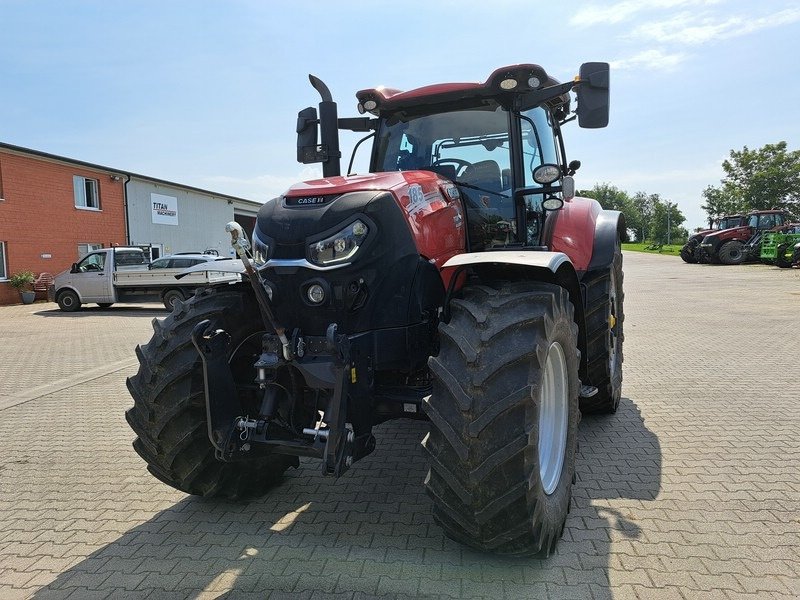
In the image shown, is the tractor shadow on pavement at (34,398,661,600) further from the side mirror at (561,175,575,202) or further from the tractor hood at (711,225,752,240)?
the tractor hood at (711,225,752,240)

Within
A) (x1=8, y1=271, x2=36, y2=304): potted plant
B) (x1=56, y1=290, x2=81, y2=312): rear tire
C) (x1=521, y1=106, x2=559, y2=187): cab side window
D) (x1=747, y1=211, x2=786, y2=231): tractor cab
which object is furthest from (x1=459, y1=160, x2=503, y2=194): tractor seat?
(x1=747, y1=211, x2=786, y2=231): tractor cab

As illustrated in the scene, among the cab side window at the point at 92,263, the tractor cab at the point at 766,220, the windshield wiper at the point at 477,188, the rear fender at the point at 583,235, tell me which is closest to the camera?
the windshield wiper at the point at 477,188

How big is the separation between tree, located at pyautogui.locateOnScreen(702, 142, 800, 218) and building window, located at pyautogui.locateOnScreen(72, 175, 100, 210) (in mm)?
45747

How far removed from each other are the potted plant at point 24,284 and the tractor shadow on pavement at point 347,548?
19905 millimetres

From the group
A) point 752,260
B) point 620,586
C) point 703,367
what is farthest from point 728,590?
point 752,260

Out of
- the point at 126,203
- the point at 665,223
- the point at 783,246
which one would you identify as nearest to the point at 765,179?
the point at 783,246

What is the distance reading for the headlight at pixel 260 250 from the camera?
3.24 metres

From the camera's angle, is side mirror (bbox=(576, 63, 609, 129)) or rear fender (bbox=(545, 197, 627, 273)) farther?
rear fender (bbox=(545, 197, 627, 273))

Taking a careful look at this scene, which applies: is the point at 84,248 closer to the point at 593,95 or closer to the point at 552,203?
the point at 552,203

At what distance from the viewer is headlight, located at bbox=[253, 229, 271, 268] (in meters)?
3.24

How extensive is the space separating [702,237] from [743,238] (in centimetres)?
299

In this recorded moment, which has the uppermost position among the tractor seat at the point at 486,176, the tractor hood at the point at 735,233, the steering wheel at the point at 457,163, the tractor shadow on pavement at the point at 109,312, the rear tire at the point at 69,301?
the tractor hood at the point at 735,233

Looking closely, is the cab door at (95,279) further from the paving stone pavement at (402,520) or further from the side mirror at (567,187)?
the side mirror at (567,187)

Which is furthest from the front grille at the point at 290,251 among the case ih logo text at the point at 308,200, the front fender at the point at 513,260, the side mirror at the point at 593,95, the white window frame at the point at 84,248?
the white window frame at the point at 84,248
